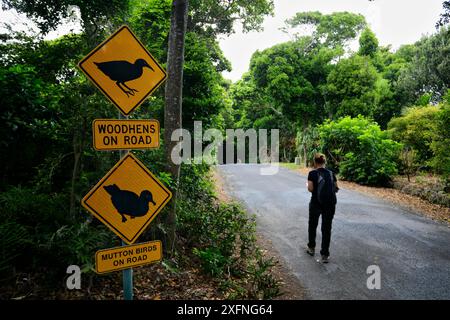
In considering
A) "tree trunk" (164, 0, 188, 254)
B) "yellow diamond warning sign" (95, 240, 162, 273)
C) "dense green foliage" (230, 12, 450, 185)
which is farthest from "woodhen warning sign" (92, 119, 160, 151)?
"dense green foliage" (230, 12, 450, 185)

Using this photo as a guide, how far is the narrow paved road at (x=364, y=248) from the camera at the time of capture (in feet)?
15.2

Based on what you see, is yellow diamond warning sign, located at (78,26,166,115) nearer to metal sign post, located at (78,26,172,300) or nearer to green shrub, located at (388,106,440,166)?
metal sign post, located at (78,26,172,300)

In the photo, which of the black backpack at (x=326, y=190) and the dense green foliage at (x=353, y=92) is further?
the dense green foliage at (x=353, y=92)

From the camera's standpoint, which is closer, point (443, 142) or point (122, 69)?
point (122, 69)

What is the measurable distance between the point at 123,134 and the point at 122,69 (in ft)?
2.06

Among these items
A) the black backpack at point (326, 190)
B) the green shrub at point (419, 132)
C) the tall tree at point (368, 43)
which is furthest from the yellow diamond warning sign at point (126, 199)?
the tall tree at point (368, 43)

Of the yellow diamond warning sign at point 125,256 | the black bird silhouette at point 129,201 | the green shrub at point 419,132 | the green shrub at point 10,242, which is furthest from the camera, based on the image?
the green shrub at point 419,132

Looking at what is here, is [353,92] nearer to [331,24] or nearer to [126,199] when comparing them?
[331,24]

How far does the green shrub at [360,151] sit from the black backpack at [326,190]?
9595 mm

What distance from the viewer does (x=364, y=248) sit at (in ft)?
20.8

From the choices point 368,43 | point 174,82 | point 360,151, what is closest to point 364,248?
point 174,82

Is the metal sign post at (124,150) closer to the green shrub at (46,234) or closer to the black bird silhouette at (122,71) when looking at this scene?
the black bird silhouette at (122,71)

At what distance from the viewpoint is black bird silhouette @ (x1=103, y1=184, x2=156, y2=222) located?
9.24ft

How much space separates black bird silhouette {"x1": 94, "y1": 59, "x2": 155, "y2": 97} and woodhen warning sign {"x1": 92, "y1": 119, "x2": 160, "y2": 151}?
33 cm
